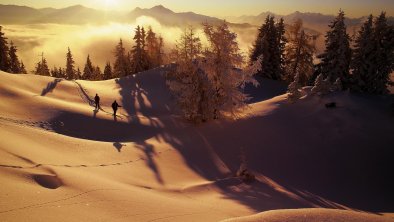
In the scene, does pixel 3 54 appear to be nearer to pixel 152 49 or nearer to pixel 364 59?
pixel 152 49

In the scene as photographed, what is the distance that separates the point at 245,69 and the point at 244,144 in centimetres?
659

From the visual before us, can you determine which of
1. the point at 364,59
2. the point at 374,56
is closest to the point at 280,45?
the point at 364,59

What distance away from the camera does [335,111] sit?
23578 millimetres

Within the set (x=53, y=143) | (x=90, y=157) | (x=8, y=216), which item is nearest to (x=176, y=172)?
(x=90, y=157)

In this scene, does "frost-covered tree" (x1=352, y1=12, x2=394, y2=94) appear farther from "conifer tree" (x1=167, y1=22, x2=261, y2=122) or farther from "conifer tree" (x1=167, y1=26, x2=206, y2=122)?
"conifer tree" (x1=167, y1=26, x2=206, y2=122)

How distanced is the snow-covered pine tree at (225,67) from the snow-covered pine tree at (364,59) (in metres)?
19.0

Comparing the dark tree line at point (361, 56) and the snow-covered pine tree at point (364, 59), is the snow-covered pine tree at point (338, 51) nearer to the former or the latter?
the dark tree line at point (361, 56)

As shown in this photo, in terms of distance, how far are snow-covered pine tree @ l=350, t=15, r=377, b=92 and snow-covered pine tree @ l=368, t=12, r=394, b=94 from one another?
366 mm

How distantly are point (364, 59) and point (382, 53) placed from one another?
2.02m

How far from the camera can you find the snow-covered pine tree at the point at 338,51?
38656 millimetres

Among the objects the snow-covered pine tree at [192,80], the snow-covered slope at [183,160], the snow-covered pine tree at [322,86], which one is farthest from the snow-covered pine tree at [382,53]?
the snow-covered pine tree at [192,80]

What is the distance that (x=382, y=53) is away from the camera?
36.5 metres

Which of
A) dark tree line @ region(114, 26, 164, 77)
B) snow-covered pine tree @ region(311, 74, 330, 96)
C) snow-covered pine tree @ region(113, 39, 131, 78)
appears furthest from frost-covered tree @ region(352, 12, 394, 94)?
snow-covered pine tree @ region(113, 39, 131, 78)

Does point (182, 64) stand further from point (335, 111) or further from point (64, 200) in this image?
point (64, 200)
